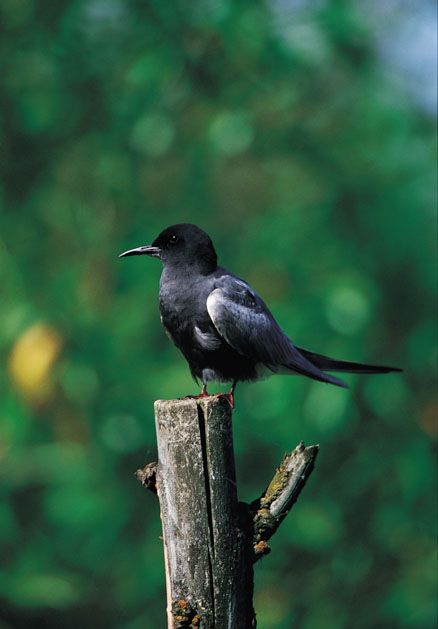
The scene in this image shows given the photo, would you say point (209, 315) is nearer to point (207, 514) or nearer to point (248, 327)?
point (248, 327)

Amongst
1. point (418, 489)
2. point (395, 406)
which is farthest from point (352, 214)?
point (418, 489)

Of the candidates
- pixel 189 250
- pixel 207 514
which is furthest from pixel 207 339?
pixel 207 514

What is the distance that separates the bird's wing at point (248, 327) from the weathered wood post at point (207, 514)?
0.82 m

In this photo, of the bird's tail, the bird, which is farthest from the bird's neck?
the bird's tail

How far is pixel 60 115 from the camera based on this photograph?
6613mm

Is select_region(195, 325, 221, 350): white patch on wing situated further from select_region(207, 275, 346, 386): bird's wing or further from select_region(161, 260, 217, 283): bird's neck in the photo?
select_region(161, 260, 217, 283): bird's neck

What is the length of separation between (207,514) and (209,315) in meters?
1.15

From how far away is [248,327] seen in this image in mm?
3463

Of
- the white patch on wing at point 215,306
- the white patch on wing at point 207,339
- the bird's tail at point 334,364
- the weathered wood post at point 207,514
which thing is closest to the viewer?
the weathered wood post at point 207,514

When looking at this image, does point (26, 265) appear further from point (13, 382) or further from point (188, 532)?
point (188, 532)

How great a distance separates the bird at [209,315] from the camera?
3.38m

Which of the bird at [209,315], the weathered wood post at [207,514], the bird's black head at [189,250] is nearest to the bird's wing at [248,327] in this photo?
the bird at [209,315]

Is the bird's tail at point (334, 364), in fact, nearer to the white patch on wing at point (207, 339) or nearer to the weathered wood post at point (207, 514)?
the white patch on wing at point (207, 339)

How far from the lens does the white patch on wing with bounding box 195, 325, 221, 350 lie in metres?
3.42
